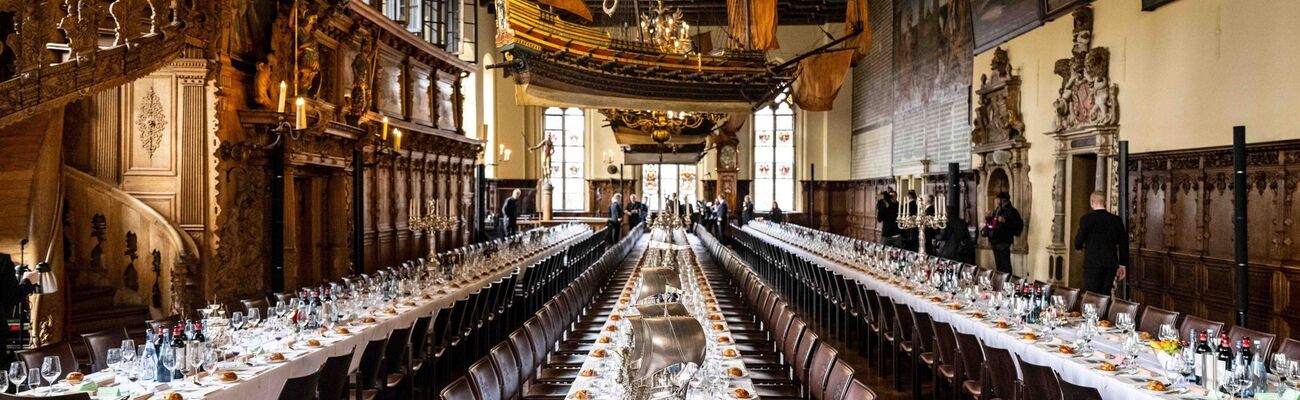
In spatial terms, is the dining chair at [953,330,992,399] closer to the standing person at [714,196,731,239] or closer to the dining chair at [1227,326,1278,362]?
the dining chair at [1227,326,1278,362]

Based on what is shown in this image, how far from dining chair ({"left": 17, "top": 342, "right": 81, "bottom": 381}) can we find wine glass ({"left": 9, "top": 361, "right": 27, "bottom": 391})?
0.45 metres

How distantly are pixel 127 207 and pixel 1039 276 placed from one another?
42.4ft

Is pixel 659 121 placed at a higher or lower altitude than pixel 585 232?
higher

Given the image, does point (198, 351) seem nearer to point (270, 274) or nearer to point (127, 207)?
point (127, 207)

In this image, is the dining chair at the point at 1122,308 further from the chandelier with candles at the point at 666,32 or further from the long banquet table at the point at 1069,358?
the chandelier with candles at the point at 666,32

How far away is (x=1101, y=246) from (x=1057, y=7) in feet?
19.4

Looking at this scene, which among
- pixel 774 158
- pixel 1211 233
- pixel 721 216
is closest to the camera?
pixel 1211 233

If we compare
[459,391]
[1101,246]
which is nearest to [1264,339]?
[1101,246]

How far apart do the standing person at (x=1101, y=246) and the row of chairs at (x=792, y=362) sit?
3721 mm

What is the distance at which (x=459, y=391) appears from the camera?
3.74 m

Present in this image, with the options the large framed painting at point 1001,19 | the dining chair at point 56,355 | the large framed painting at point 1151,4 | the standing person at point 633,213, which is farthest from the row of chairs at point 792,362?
the standing person at point 633,213

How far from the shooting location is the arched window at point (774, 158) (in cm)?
3158

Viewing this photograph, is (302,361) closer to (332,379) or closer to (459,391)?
(332,379)

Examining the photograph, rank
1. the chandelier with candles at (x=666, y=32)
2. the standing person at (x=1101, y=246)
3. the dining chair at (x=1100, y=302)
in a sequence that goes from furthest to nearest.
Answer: the chandelier with candles at (x=666, y=32) → the standing person at (x=1101, y=246) → the dining chair at (x=1100, y=302)
